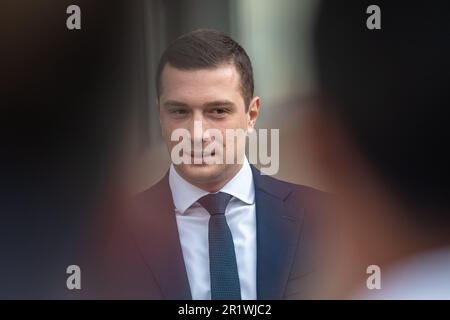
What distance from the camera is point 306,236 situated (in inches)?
119

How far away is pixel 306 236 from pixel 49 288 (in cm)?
124

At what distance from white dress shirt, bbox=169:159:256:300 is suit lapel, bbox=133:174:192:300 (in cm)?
3

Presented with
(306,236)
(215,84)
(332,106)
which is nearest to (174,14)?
(215,84)

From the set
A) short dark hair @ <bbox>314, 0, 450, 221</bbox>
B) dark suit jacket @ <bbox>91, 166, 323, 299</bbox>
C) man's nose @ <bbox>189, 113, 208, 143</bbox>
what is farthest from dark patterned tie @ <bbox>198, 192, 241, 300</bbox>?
short dark hair @ <bbox>314, 0, 450, 221</bbox>

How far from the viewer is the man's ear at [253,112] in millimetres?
2953

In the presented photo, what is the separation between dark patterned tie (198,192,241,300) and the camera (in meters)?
2.93

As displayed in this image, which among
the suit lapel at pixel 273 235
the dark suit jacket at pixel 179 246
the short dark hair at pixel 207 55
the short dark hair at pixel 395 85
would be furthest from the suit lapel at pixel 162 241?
the short dark hair at pixel 395 85

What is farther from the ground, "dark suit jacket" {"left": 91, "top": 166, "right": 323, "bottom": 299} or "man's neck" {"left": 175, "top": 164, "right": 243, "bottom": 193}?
"man's neck" {"left": 175, "top": 164, "right": 243, "bottom": 193}

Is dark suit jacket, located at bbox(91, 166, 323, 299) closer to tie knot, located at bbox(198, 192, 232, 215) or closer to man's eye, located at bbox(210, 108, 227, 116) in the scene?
tie knot, located at bbox(198, 192, 232, 215)

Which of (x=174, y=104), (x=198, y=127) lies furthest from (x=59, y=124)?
(x=198, y=127)

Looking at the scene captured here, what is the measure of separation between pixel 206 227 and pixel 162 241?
22 centimetres

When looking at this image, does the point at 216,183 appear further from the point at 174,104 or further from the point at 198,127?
the point at 174,104
